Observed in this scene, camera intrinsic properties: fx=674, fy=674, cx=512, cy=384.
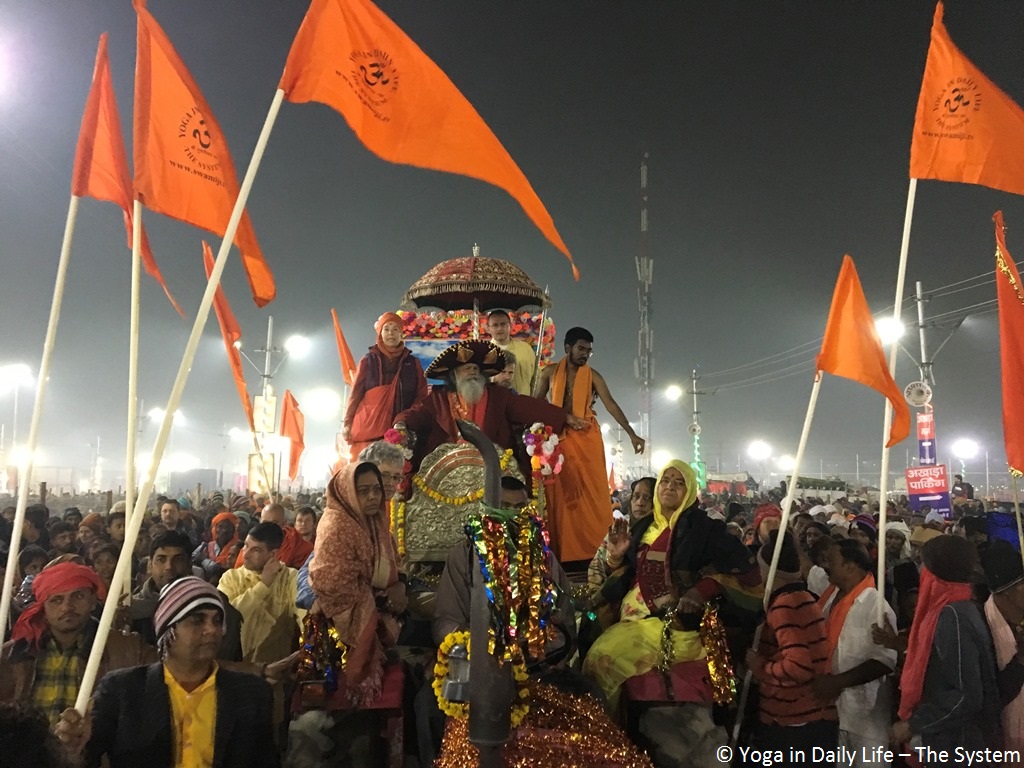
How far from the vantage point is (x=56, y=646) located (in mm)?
3445

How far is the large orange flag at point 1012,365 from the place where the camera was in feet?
16.2

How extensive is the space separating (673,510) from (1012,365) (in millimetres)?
2826

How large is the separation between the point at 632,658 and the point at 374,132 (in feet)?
11.4

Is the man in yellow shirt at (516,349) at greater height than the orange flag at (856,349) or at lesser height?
greater

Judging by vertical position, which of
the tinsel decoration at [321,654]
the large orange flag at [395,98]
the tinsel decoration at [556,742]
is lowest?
the tinsel decoration at [556,742]

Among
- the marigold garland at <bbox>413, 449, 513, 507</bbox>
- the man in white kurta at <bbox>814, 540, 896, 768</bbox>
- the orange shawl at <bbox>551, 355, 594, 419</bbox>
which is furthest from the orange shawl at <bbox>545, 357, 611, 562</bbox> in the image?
the man in white kurta at <bbox>814, 540, 896, 768</bbox>

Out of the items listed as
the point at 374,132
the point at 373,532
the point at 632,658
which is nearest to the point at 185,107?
the point at 374,132

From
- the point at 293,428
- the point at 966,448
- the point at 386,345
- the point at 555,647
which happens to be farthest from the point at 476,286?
the point at 966,448

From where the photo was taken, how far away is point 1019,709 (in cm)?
334

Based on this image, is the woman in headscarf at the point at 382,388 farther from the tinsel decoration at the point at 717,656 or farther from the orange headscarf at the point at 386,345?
the tinsel decoration at the point at 717,656

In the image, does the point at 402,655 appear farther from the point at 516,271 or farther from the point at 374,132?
the point at 516,271

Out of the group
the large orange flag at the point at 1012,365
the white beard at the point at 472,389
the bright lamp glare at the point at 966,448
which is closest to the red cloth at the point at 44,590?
the white beard at the point at 472,389

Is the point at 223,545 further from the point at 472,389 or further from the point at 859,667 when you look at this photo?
the point at 859,667

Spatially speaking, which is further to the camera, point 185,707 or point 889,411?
point 889,411
